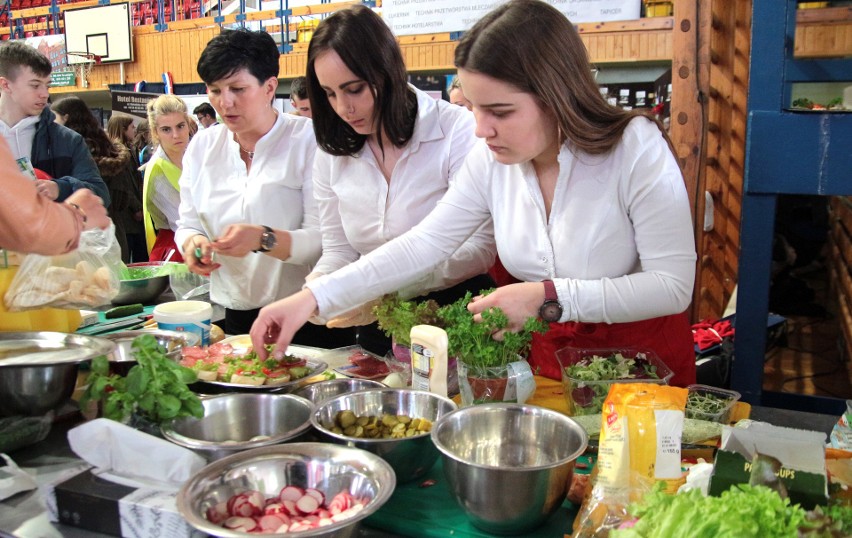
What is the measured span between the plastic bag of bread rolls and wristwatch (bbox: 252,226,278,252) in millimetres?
559

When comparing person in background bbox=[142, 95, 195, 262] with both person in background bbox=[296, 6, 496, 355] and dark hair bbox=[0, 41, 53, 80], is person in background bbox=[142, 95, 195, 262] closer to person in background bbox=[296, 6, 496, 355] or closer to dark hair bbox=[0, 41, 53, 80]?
dark hair bbox=[0, 41, 53, 80]

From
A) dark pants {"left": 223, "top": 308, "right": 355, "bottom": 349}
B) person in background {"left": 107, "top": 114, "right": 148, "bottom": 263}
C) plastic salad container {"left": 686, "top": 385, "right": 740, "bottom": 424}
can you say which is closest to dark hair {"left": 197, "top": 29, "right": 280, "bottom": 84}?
dark pants {"left": 223, "top": 308, "right": 355, "bottom": 349}

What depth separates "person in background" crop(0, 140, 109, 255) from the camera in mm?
1536

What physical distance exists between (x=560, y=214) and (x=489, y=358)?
0.51 metres

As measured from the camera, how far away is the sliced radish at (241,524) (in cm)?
121

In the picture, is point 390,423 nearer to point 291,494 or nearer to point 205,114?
point 291,494

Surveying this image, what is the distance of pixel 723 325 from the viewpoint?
3564 millimetres

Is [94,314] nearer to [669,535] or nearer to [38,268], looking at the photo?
[38,268]

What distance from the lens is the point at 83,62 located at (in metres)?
14.6

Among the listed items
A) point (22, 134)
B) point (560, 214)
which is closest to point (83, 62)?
point (22, 134)

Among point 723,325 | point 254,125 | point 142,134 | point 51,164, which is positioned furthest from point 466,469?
point 142,134

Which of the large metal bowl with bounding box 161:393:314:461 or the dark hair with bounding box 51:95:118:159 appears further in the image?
the dark hair with bounding box 51:95:118:159

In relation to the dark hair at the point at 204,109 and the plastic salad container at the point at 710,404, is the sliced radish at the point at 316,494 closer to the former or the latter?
the plastic salad container at the point at 710,404

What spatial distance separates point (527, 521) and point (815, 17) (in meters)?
3.49
